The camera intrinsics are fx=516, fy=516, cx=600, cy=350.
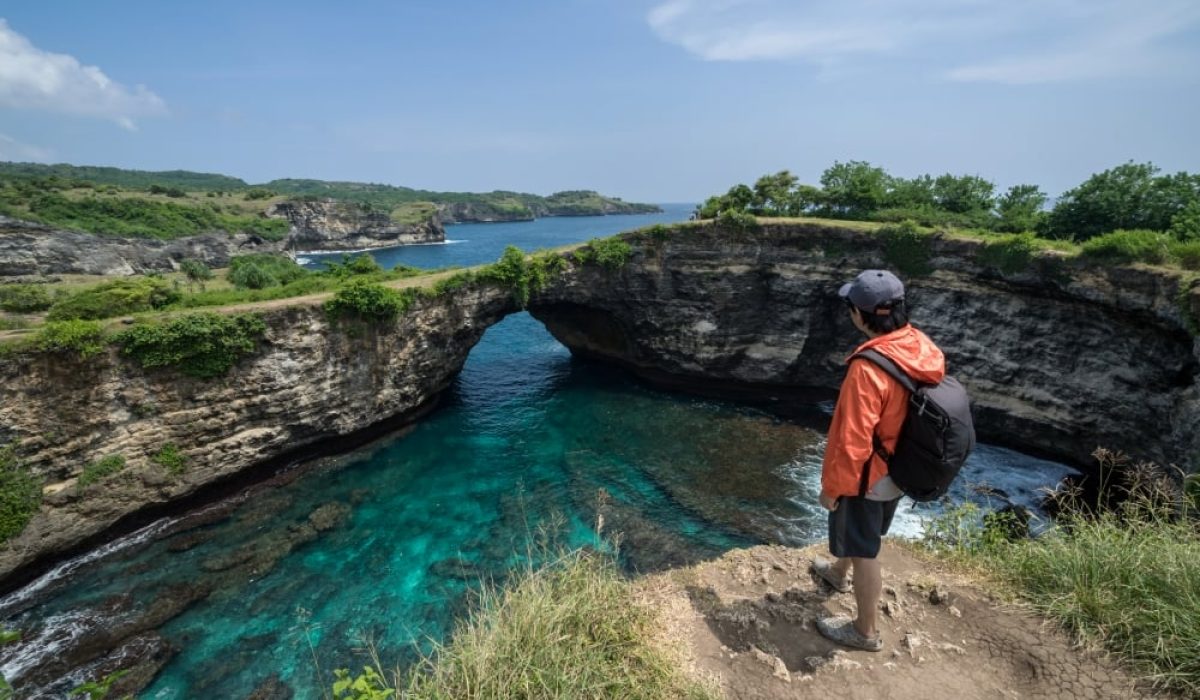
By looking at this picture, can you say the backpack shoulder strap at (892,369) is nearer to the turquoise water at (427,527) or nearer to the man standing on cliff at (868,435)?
the man standing on cliff at (868,435)

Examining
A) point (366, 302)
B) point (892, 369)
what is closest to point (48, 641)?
point (366, 302)

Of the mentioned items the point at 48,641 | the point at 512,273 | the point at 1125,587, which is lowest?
the point at 48,641

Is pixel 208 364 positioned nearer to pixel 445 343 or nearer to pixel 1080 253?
pixel 445 343

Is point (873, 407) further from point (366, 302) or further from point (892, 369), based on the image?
point (366, 302)

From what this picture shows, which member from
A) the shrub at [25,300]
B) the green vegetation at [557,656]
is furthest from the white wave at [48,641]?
the green vegetation at [557,656]

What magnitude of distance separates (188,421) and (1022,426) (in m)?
29.3

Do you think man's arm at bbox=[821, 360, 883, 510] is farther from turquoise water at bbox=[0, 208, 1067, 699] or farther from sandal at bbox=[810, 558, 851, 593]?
turquoise water at bbox=[0, 208, 1067, 699]

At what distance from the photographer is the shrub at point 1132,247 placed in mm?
16312

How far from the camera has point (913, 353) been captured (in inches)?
178

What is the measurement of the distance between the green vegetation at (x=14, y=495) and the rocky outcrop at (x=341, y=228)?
7562 cm

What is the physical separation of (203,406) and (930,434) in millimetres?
19428

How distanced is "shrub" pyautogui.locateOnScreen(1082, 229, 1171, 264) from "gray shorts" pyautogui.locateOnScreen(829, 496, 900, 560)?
18877 millimetres

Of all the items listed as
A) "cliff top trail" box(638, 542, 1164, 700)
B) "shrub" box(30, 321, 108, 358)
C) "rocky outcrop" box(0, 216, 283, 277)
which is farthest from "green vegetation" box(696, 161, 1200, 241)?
"rocky outcrop" box(0, 216, 283, 277)

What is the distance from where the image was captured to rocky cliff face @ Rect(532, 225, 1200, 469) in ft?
55.0
